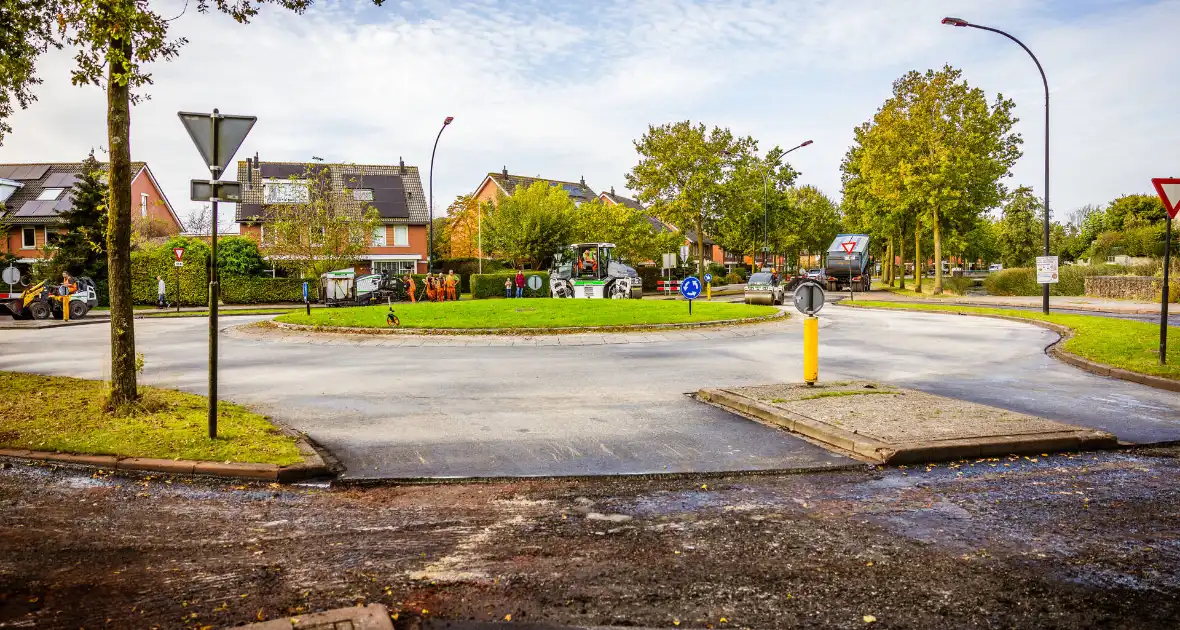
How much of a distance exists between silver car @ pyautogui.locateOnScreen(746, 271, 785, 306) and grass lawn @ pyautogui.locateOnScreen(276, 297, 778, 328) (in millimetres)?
8968

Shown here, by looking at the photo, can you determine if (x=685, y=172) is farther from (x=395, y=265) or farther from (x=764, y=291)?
→ (x=395, y=265)

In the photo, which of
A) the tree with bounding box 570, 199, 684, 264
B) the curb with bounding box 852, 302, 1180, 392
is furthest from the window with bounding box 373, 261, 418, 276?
the curb with bounding box 852, 302, 1180, 392

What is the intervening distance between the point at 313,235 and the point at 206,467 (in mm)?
33540

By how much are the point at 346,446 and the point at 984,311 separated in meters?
23.5

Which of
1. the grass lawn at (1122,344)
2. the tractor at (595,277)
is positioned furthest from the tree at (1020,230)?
the grass lawn at (1122,344)

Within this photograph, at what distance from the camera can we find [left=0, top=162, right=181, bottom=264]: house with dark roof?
47781 mm

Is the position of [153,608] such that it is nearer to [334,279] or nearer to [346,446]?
[346,446]

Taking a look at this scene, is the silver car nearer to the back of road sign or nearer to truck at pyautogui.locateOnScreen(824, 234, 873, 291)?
truck at pyautogui.locateOnScreen(824, 234, 873, 291)

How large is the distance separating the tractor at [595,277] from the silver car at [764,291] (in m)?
4.94

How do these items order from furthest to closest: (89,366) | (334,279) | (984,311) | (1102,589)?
(334,279), (984,311), (89,366), (1102,589)

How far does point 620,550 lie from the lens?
392cm

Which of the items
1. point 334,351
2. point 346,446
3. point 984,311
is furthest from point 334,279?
point 346,446

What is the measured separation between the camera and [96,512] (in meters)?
4.65

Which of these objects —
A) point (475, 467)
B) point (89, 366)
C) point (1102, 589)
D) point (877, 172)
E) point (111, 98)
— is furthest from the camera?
point (877, 172)
